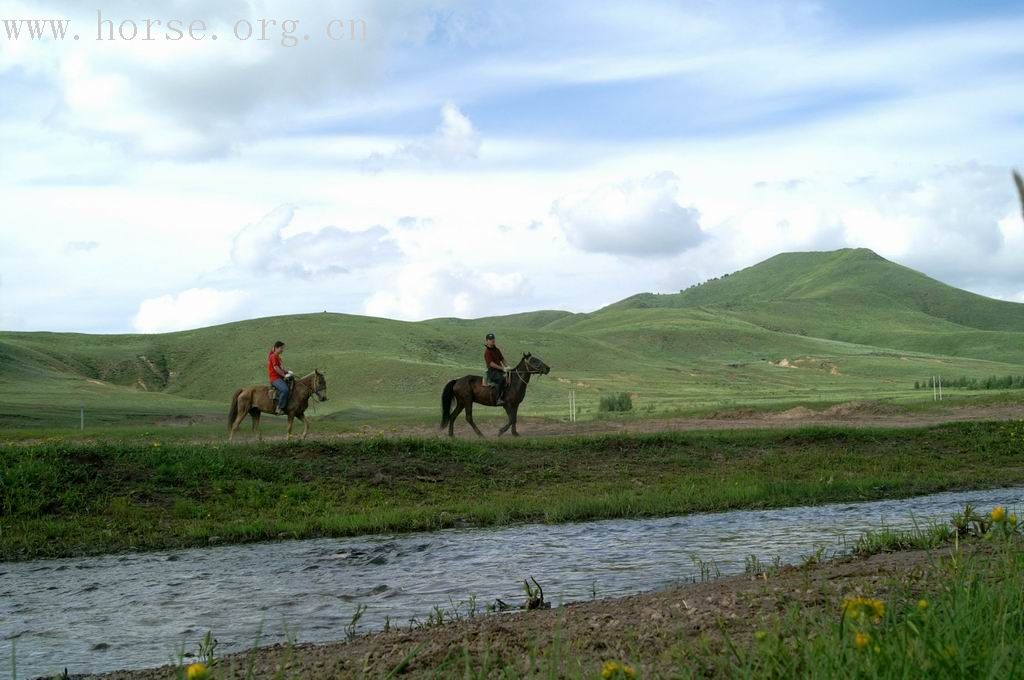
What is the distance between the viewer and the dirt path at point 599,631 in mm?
6352

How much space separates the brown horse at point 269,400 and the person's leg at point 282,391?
117 millimetres

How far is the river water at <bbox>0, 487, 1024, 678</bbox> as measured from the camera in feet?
29.6

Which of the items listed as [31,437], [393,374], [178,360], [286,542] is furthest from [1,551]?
[178,360]

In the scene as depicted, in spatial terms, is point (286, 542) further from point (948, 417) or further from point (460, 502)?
point (948, 417)

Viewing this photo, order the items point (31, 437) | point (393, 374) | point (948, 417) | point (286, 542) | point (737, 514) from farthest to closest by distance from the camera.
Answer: point (393, 374)
point (948, 417)
point (31, 437)
point (737, 514)
point (286, 542)

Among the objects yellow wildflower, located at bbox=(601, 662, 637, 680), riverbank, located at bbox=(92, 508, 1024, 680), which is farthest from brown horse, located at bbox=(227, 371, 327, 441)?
yellow wildflower, located at bbox=(601, 662, 637, 680)

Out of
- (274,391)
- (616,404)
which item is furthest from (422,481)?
(616,404)

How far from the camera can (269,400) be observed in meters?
28.4

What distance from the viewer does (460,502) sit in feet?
58.9

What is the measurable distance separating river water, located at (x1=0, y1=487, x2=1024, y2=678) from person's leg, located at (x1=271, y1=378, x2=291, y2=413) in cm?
1371

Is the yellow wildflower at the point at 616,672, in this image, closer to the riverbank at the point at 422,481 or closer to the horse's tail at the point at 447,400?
the riverbank at the point at 422,481

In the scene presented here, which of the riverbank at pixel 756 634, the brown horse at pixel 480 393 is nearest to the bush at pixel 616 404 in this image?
the brown horse at pixel 480 393

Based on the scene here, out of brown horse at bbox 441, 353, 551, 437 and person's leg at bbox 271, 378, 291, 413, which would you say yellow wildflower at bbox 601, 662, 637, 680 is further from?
brown horse at bbox 441, 353, 551, 437

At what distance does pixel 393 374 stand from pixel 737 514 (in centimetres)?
5360
